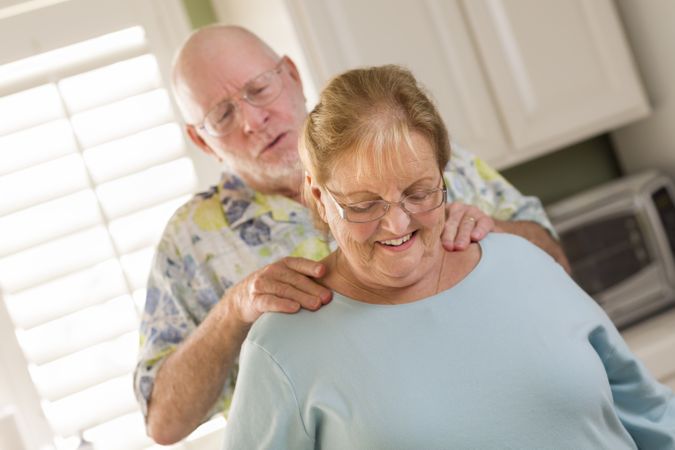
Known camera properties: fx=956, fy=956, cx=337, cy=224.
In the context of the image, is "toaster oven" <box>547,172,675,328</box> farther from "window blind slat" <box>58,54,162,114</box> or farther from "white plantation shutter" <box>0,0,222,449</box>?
"window blind slat" <box>58,54,162,114</box>

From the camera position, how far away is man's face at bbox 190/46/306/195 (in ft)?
5.88

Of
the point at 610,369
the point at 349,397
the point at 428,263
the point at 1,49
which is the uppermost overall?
the point at 1,49

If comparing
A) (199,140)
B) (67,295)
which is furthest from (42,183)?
(199,140)

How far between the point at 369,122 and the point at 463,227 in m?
0.31

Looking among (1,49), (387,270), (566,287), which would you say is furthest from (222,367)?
(1,49)

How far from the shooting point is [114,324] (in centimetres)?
272

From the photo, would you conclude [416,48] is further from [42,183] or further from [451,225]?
[451,225]

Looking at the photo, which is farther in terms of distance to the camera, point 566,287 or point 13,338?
point 13,338

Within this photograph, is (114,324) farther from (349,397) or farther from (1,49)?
(349,397)

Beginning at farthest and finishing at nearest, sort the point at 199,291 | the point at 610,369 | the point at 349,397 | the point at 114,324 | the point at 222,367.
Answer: the point at 114,324 → the point at 199,291 → the point at 222,367 → the point at 610,369 → the point at 349,397

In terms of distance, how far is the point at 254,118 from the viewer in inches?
70.2

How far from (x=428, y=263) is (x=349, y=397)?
0.22m

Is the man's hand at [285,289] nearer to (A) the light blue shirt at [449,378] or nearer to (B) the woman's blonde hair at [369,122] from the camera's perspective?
(A) the light blue shirt at [449,378]

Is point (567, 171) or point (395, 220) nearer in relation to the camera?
point (395, 220)
